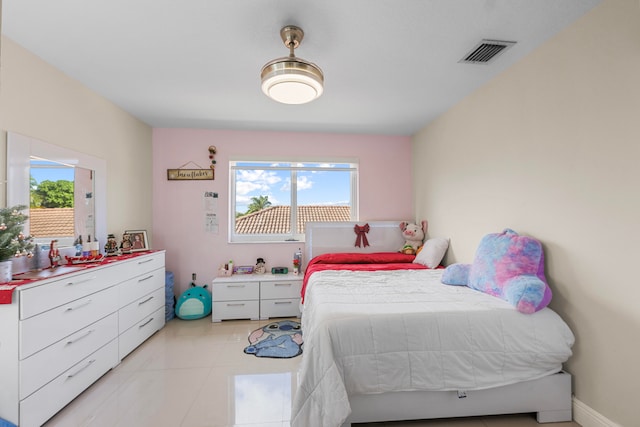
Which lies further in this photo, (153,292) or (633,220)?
(153,292)

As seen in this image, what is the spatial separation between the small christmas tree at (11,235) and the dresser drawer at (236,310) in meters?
1.94

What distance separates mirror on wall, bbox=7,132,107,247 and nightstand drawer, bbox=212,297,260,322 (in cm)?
140

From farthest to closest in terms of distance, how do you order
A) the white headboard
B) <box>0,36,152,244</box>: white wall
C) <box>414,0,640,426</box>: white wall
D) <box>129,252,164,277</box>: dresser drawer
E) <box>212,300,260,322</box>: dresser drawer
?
the white headboard
<box>212,300,260,322</box>: dresser drawer
<box>129,252,164,277</box>: dresser drawer
<box>0,36,152,244</box>: white wall
<box>414,0,640,426</box>: white wall

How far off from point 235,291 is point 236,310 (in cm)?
22

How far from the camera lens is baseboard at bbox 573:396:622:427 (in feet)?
5.59

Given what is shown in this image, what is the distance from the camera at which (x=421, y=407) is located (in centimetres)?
177

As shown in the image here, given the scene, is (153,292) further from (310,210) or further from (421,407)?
(421,407)

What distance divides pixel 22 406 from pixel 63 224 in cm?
130

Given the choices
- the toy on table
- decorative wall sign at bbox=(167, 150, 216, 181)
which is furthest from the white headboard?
decorative wall sign at bbox=(167, 150, 216, 181)

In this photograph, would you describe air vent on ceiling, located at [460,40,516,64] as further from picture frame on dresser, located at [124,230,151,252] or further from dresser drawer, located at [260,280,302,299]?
picture frame on dresser, located at [124,230,151,252]

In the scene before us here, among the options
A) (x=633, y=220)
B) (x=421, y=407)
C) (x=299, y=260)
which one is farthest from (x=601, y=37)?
(x=299, y=260)

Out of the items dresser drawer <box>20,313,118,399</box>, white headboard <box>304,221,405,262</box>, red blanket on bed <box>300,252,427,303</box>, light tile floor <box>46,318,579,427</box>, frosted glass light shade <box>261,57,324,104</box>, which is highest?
frosted glass light shade <box>261,57,324,104</box>

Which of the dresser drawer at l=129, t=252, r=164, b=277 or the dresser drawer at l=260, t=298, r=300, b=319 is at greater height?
the dresser drawer at l=129, t=252, r=164, b=277

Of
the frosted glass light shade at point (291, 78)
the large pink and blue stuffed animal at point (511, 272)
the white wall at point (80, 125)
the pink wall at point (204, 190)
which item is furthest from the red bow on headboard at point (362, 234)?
the white wall at point (80, 125)
